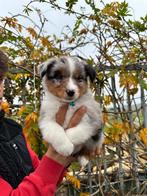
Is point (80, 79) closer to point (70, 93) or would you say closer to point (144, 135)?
point (70, 93)

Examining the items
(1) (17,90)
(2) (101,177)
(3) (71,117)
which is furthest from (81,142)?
(1) (17,90)

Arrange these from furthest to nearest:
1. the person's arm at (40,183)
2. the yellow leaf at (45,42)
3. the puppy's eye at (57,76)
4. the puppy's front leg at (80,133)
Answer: the yellow leaf at (45,42) < the puppy's eye at (57,76) < the puppy's front leg at (80,133) < the person's arm at (40,183)

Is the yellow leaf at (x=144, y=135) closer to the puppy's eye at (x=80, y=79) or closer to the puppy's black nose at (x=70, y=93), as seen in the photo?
the puppy's eye at (x=80, y=79)

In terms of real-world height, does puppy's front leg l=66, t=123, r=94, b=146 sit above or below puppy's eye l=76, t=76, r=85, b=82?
below

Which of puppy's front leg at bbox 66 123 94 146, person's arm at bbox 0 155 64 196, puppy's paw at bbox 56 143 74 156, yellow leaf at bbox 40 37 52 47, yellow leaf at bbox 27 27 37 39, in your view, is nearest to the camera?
person's arm at bbox 0 155 64 196

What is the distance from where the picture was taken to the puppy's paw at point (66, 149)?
2588 mm

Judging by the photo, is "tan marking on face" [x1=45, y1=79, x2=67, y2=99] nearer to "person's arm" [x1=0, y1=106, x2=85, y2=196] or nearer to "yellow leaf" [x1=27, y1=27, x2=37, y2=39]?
"person's arm" [x1=0, y1=106, x2=85, y2=196]

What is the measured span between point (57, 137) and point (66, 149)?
101 millimetres

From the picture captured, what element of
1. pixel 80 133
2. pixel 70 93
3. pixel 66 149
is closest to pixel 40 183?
pixel 66 149

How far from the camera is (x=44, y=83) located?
2.99 m

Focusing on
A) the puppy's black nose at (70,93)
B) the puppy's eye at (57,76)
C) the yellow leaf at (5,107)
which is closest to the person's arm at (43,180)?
the puppy's black nose at (70,93)

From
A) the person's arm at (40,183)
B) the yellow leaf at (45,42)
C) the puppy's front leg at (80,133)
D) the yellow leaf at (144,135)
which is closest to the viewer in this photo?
the person's arm at (40,183)

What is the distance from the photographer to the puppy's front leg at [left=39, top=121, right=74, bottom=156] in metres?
2.63

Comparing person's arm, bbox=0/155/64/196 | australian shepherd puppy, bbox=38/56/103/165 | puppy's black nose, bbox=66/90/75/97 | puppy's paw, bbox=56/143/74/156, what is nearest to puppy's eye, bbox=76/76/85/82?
australian shepherd puppy, bbox=38/56/103/165
